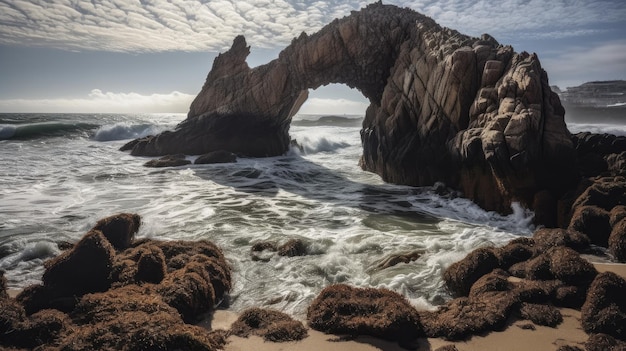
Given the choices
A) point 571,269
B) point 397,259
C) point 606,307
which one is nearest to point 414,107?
point 397,259

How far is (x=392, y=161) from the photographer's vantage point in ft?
49.3

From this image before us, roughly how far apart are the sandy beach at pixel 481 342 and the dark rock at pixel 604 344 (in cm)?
13

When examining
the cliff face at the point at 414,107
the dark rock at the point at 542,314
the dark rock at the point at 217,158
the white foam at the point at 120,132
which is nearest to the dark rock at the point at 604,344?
the dark rock at the point at 542,314

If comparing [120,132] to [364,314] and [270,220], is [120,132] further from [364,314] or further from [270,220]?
[364,314]

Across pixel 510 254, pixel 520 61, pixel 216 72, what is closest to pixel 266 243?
pixel 510 254

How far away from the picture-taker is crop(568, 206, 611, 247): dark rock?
22.5ft

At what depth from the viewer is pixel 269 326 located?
4.46 m

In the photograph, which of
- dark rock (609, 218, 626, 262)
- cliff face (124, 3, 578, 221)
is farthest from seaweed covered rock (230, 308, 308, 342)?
cliff face (124, 3, 578, 221)

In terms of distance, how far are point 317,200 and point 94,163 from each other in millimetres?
14360

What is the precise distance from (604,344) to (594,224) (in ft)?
13.8

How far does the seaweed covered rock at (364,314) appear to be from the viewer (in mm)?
4207

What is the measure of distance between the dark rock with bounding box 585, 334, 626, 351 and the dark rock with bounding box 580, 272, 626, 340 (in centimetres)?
22

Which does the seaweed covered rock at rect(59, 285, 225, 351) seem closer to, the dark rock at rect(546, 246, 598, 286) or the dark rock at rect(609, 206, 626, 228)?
the dark rock at rect(546, 246, 598, 286)

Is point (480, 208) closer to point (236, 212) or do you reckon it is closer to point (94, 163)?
point (236, 212)
